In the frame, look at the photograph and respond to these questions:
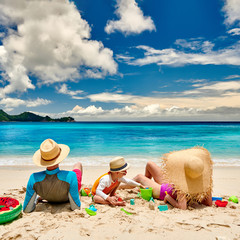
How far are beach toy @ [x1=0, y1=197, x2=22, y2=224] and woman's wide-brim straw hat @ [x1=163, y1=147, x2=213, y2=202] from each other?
9.20 feet

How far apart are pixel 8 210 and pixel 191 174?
3248 millimetres

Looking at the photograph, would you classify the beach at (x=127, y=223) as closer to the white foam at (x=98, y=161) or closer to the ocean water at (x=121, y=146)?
the white foam at (x=98, y=161)

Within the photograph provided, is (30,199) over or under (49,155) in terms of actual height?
under

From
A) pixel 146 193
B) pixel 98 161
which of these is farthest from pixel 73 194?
pixel 98 161

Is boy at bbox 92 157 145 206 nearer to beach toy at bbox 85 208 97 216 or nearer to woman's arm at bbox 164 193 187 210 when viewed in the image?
beach toy at bbox 85 208 97 216

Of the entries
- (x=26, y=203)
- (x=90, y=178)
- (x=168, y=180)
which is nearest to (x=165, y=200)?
(x=168, y=180)

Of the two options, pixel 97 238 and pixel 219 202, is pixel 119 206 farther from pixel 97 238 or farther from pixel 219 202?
pixel 219 202

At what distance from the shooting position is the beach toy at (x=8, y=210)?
10.2 feet

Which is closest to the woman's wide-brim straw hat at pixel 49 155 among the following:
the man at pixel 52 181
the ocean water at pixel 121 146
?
the man at pixel 52 181

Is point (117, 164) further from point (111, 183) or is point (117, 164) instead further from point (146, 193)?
point (146, 193)

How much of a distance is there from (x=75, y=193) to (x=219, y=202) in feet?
9.87

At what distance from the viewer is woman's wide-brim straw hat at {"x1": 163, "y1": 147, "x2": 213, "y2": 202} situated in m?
3.78

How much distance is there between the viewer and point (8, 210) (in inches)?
124

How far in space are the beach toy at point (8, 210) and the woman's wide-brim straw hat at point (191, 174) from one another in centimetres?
280
